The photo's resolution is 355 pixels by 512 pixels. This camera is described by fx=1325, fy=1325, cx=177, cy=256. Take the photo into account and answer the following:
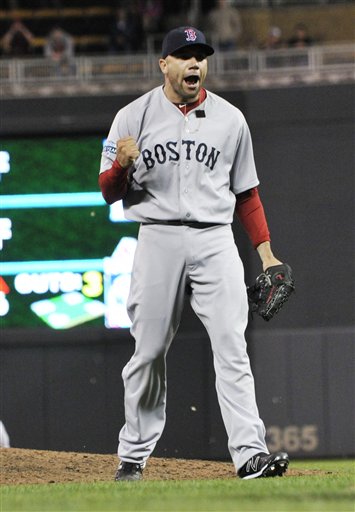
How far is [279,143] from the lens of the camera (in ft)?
36.2

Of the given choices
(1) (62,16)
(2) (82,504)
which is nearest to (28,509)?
(2) (82,504)

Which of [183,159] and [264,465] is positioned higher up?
[183,159]

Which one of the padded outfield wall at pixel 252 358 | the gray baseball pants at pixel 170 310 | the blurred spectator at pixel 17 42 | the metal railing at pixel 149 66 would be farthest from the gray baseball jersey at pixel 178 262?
the blurred spectator at pixel 17 42

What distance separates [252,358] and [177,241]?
535 cm

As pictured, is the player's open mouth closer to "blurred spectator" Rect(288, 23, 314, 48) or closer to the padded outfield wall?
the padded outfield wall

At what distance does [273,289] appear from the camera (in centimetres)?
566

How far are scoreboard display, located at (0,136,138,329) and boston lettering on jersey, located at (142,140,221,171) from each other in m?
5.06

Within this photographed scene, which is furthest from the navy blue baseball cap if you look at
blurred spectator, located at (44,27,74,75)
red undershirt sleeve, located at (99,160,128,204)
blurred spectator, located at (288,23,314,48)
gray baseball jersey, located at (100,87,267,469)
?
blurred spectator, located at (288,23,314,48)

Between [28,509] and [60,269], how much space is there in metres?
6.45

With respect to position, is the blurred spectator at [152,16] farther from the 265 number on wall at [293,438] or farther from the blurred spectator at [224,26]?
the 265 number on wall at [293,438]

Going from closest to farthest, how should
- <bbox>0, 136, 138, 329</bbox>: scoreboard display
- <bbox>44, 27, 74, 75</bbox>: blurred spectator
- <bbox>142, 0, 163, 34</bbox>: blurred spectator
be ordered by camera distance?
<bbox>0, 136, 138, 329</bbox>: scoreboard display < <bbox>44, 27, 74, 75</bbox>: blurred spectator < <bbox>142, 0, 163, 34</bbox>: blurred spectator

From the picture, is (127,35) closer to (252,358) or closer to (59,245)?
(59,245)

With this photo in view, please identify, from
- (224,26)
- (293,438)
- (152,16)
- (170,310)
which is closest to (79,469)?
(170,310)

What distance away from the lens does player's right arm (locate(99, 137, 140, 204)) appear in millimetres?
5297
